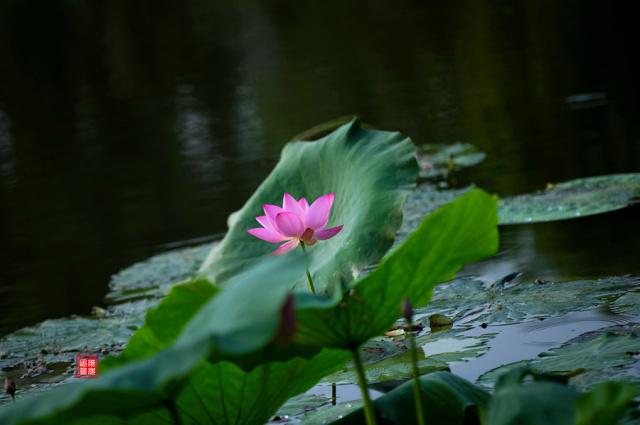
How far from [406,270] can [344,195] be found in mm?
787

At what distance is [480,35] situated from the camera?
730cm

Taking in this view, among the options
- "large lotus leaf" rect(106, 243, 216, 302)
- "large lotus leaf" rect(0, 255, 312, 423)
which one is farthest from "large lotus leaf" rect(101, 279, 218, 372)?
"large lotus leaf" rect(106, 243, 216, 302)

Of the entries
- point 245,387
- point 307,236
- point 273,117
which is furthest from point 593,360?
point 273,117

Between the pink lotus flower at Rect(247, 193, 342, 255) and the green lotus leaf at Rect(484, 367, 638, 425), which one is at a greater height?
the pink lotus flower at Rect(247, 193, 342, 255)

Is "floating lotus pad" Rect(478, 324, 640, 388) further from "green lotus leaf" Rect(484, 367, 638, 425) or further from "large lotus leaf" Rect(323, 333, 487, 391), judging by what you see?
"green lotus leaf" Rect(484, 367, 638, 425)

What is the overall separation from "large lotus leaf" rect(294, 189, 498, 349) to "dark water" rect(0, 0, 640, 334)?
111 cm

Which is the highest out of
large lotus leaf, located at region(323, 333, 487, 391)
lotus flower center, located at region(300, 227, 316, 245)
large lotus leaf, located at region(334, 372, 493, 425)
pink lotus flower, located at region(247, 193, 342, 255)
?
pink lotus flower, located at region(247, 193, 342, 255)

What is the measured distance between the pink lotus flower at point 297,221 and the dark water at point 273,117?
3.02 feet

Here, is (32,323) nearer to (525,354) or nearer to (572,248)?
(572,248)

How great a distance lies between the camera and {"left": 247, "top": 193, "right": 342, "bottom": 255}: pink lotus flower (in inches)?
50.1

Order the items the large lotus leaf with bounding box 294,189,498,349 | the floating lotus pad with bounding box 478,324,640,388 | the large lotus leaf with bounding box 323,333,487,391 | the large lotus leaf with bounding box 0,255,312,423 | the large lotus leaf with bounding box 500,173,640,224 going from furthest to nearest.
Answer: the large lotus leaf with bounding box 500,173,640,224
the large lotus leaf with bounding box 323,333,487,391
the floating lotus pad with bounding box 478,324,640,388
the large lotus leaf with bounding box 294,189,498,349
the large lotus leaf with bounding box 0,255,312,423

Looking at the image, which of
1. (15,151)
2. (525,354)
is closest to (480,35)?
(15,151)

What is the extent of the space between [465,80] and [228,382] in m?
4.75

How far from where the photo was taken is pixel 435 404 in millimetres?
1152
